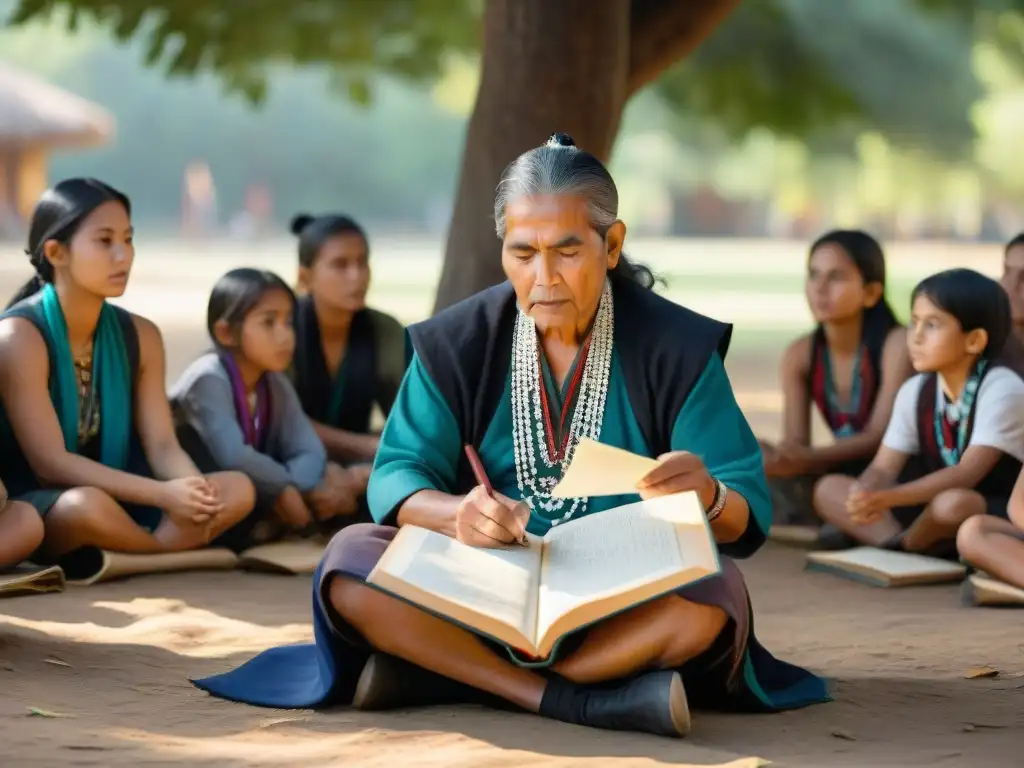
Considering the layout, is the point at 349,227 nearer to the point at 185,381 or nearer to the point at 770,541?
the point at 185,381

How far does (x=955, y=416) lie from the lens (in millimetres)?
5727

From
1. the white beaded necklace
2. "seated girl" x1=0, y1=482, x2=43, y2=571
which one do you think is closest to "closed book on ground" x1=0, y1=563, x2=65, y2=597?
"seated girl" x1=0, y1=482, x2=43, y2=571

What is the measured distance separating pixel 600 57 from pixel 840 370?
81.8 inches

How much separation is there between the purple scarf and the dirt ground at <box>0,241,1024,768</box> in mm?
733

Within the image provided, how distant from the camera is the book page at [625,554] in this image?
317 centimetres

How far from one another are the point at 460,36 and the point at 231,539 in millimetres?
7720

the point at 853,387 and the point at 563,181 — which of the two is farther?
the point at 853,387

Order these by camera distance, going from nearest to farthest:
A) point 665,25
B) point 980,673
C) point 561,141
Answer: point 561,141
point 980,673
point 665,25

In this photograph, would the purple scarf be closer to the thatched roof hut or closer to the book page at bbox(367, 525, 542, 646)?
the book page at bbox(367, 525, 542, 646)

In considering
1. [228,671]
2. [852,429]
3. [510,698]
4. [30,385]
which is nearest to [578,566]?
[510,698]

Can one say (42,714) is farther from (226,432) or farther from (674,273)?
(674,273)

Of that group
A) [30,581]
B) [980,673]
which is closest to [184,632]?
[30,581]

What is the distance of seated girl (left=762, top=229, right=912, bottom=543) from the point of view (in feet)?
21.5

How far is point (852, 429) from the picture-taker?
6.73 meters
